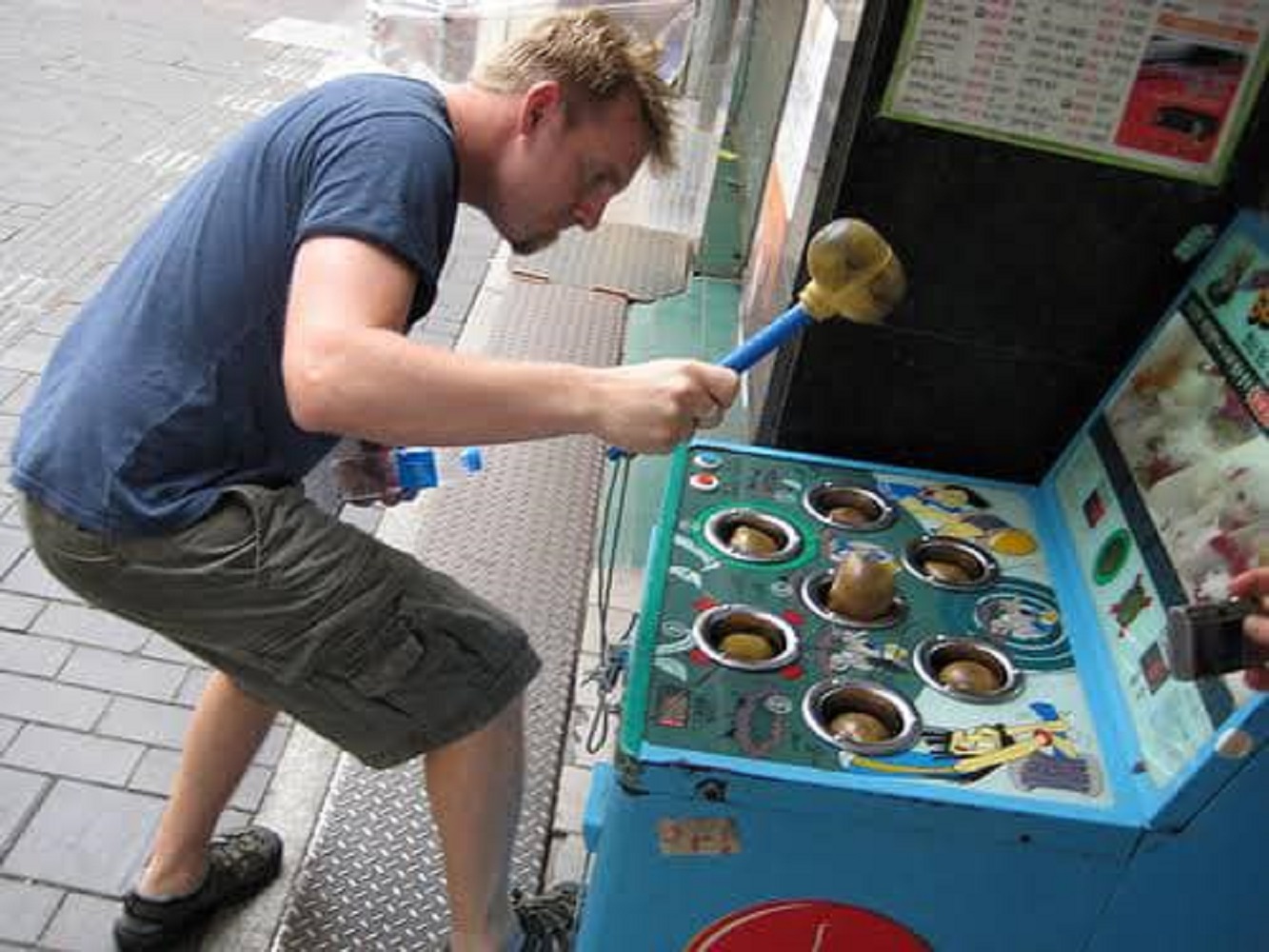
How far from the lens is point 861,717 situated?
184 cm

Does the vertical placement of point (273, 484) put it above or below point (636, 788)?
above

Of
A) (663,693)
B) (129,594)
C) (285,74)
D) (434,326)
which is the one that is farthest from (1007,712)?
(285,74)

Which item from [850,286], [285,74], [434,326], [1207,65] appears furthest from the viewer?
[285,74]

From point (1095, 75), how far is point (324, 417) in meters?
1.37

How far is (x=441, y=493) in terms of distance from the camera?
3701 mm

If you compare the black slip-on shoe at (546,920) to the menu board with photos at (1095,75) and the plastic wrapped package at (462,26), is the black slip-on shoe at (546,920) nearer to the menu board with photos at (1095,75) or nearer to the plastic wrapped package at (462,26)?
the menu board with photos at (1095,75)

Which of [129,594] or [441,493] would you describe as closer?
[129,594]

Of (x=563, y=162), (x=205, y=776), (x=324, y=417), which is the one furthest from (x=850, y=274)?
(x=205, y=776)

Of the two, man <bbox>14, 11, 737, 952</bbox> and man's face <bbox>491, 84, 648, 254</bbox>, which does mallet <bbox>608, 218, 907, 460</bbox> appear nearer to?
man <bbox>14, 11, 737, 952</bbox>

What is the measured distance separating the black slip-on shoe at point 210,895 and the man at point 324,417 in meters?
0.63

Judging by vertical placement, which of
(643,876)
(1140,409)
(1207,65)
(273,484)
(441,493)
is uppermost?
(1207,65)

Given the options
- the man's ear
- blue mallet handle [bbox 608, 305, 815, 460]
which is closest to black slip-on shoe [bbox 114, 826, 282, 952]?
blue mallet handle [bbox 608, 305, 815, 460]

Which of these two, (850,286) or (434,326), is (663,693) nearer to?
(850,286)

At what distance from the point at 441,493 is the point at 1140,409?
2156 mm
